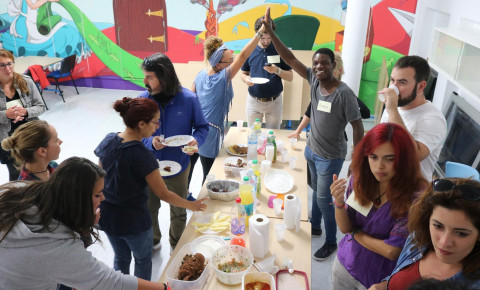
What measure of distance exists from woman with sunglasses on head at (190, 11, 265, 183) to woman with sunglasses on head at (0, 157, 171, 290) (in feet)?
6.50

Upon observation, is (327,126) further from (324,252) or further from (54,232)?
(54,232)

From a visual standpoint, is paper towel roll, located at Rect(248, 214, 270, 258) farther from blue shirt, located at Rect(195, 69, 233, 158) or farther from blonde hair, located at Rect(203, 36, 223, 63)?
blonde hair, located at Rect(203, 36, 223, 63)

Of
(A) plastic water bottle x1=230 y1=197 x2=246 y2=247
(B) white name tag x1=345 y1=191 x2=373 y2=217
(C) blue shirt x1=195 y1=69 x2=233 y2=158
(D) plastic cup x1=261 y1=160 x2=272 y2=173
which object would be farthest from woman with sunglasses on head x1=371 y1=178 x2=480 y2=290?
(C) blue shirt x1=195 y1=69 x2=233 y2=158

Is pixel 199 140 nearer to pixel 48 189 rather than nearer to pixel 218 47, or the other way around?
pixel 218 47

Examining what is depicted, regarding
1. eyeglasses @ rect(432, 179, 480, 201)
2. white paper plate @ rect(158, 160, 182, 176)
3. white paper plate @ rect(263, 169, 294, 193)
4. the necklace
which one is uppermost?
eyeglasses @ rect(432, 179, 480, 201)

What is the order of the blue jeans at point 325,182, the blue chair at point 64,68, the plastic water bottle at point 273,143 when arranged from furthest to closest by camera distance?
the blue chair at point 64,68 → the plastic water bottle at point 273,143 → the blue jeans at point 325,182

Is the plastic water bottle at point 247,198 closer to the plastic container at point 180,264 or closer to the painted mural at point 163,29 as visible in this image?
the plastic container at point 180,264

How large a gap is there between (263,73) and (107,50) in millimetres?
4643

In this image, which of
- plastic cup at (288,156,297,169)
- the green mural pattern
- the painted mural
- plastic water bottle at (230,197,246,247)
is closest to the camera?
plastic water bottle at (230,197,246,247)

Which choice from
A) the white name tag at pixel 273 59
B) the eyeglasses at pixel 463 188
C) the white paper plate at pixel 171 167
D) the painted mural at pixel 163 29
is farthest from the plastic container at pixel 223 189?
the painted mural at pixel 163 29

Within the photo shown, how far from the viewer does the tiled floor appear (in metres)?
3.34

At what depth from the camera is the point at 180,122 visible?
3029 mm

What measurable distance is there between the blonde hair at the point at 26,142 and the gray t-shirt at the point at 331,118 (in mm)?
2121

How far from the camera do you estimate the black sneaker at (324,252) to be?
3.34 metres
